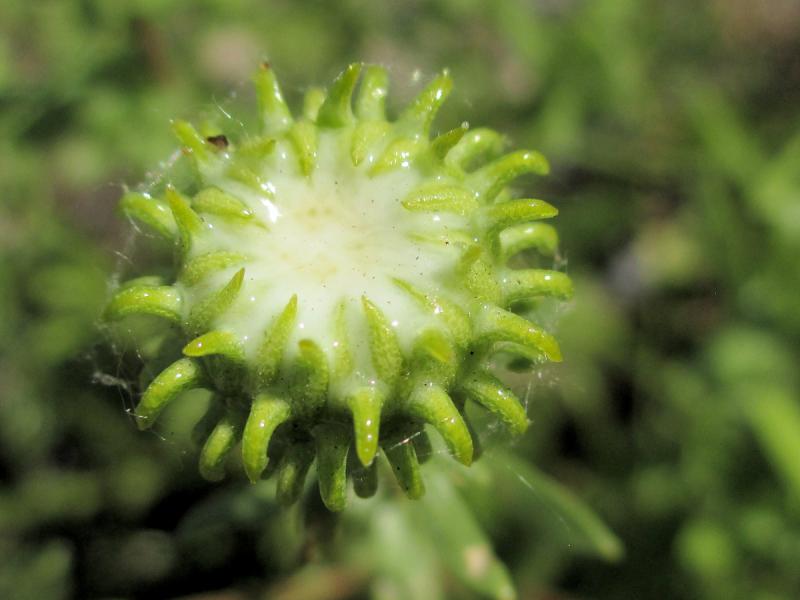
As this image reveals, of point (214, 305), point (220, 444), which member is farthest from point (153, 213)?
point (220, 444)

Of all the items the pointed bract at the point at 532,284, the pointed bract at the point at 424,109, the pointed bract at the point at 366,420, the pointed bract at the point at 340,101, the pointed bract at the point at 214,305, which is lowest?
the pointed bract at the point at 366,420

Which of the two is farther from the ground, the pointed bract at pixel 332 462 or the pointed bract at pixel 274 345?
the pointed bract at pixel 274 345

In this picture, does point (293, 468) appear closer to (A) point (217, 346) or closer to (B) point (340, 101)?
(A) point (217, 346)

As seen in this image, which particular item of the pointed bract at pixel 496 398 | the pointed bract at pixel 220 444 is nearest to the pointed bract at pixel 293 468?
the pointed bract at pixel 220 444

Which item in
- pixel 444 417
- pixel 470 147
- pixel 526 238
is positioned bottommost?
pixel 444 417

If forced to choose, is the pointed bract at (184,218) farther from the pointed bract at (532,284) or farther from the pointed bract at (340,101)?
the pointed bract at (532,284)

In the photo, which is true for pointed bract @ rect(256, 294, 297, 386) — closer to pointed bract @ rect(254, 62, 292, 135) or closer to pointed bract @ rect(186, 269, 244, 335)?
pointed bract @ rect(186, 269, 244, 335)

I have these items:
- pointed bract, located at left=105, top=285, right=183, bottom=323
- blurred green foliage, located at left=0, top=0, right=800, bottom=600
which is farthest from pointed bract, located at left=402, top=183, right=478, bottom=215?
Answer: blurred green foliage, located at left=0, top=0, right=800, bottom=600
